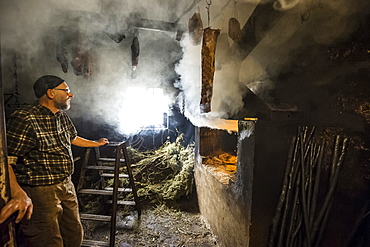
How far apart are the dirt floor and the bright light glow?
3.38 metres

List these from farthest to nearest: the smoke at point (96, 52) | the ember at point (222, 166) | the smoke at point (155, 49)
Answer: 1. the smoke at point (96, 52)
2. the ember at point (222, 166)
3. the smoke at point (155, 49)

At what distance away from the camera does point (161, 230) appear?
4.69 metres

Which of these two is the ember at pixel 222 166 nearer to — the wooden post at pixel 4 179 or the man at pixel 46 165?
the man at pixel 46 165

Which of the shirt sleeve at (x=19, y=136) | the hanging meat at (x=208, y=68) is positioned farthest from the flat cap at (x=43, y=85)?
the hanging meat at (x=208, y=68)

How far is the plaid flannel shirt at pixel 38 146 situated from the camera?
8.40ft

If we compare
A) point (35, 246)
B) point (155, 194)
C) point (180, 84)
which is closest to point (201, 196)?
point (155, 194)

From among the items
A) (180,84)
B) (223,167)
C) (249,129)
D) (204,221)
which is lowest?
(204,221)

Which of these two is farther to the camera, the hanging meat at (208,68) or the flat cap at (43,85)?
the hanging meat at (208,68)

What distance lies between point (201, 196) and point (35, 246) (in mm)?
3691

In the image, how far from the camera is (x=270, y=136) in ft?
9.45

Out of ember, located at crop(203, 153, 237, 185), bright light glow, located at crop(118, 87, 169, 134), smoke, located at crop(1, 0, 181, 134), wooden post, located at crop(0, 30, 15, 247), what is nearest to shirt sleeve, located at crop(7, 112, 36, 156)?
wooden post, located at crop(0, 30, 15, 247)

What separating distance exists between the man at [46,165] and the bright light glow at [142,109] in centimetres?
416

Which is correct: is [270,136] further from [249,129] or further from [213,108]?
[213,108]

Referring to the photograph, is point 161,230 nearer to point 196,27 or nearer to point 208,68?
point 208,68
